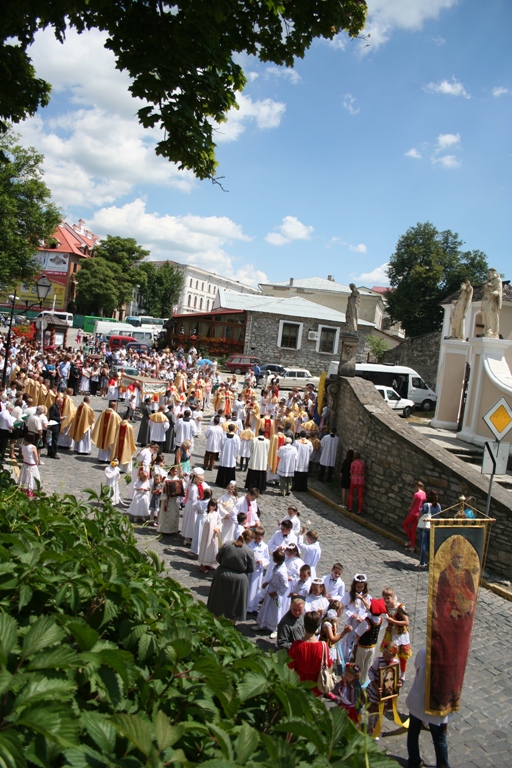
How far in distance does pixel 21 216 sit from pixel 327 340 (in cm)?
2329

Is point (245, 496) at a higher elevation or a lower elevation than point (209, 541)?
higher

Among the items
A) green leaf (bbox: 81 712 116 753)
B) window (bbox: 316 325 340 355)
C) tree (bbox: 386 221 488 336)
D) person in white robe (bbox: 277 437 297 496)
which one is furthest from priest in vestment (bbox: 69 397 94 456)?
tree (bbox: 386 221 488 336)

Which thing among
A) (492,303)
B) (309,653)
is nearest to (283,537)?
(309,653)

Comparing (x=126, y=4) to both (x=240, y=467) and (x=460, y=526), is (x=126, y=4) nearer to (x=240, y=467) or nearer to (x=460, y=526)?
(x=460, y=526)

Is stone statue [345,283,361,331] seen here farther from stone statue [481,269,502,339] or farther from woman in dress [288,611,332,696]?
woman in dress [288,611,332,696]

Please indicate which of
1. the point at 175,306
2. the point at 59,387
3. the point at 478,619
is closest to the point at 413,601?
the point at 478,619

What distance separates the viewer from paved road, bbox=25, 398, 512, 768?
6129 millimetres

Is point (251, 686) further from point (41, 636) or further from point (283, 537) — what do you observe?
point (283, 537)

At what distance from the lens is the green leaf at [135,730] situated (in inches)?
75.1

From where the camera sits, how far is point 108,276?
6494 cm

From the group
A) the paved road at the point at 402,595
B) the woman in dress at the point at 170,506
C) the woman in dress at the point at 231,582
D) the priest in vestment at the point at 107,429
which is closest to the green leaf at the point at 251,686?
the paved road at the point at 402,595

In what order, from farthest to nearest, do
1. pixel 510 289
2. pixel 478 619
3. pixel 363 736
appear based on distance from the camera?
1. pixel 510 289
2. pixel 478 619
3. pixel 363 736

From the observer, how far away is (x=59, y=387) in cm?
2327

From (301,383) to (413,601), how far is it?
27135mm
